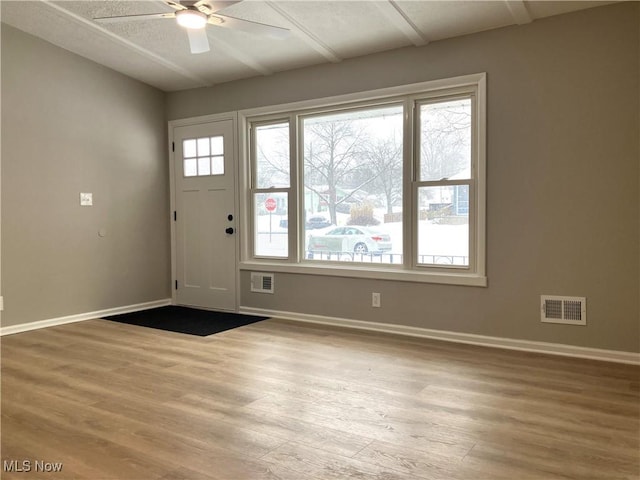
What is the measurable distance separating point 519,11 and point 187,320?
13.7ft

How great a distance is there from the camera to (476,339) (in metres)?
4.00

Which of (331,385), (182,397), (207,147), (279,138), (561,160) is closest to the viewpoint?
(182,397)

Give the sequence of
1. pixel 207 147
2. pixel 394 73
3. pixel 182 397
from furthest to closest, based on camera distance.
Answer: pixel 207 147
pixel 394 73
pixel 182 397

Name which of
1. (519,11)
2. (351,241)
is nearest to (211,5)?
(519,11)

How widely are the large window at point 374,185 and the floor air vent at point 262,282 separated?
5.7 inches

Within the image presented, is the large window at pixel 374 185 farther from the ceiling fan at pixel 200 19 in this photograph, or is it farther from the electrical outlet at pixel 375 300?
the ceiling fan at pixel 200 19

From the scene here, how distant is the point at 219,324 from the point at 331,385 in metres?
2.13

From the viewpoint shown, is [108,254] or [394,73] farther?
[108,254]

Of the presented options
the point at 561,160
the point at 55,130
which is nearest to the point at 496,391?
the point at 561,160

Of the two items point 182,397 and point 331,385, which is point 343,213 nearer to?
point 331,385

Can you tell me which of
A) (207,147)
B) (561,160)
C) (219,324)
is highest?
(207,147)

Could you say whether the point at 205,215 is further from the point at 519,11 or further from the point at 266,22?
the point at 519,11

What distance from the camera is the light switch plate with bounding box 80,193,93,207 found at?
199 inches

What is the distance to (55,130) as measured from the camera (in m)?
4.79
